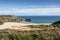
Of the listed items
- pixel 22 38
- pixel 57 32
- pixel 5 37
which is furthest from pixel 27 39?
pixel 57 32

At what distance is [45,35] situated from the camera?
46.0 ft

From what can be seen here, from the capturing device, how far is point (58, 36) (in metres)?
13.9

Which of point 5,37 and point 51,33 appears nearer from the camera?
point 5,37

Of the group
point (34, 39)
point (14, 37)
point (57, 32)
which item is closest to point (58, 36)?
point (57, 32)

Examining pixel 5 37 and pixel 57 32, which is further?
pixel 57 32

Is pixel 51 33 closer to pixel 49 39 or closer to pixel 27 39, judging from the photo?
pixel 49 39

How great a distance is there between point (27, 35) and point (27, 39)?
19.3 inches

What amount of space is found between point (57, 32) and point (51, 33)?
39 cm

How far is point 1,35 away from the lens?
1367cm

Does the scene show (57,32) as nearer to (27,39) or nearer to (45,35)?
(45,35)

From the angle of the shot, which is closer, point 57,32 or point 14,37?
point 14,37

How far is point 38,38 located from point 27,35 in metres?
0.69

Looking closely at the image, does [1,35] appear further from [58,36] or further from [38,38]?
[58,36]

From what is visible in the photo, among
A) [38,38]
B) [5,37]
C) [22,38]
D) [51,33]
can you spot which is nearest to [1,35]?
[5,37]
